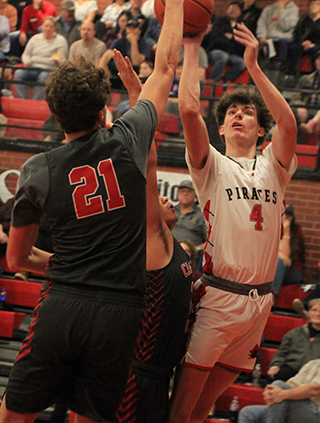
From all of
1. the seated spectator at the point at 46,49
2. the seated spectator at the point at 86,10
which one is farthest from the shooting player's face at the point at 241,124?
the seated spectator at the point at 86,10

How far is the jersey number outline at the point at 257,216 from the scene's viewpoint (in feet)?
10.1

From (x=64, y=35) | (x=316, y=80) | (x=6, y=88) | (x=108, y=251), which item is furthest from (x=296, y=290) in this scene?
(x=64, y=35)

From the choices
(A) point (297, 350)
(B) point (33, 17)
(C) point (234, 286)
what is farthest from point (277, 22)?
(C) point (234, 286)

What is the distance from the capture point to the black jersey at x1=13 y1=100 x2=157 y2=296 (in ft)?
7.50

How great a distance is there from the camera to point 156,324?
2.96m

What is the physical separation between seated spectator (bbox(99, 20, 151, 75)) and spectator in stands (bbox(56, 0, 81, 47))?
103cm

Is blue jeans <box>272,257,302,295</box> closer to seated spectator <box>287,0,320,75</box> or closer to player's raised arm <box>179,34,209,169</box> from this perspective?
player's raised arm <box>179,34,209,169</box>

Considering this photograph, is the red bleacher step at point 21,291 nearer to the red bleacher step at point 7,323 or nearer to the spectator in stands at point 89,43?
the red bleacher step at point 7,323

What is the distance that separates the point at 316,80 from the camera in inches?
354

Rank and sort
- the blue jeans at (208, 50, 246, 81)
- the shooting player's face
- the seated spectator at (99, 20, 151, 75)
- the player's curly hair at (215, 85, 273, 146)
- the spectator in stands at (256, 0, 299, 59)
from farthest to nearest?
1. the spectator in stands at (256, 0, 299, 59)
2. the seated spectator at (99, 20, 151, 75)
3. the blue jeans at (208, 50, 246, 81)
4. the player's curly hair at (215, 85, 273, 146)
5. the shooting player's face

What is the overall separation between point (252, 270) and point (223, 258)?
0.17 meters

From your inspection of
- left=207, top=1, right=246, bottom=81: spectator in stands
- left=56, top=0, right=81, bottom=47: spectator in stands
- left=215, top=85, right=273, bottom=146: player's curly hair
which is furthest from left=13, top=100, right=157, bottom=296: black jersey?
left=56, top=0, right=81, bottom=47: spectator in stands

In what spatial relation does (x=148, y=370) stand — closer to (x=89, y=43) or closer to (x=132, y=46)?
(x=132, y=46)

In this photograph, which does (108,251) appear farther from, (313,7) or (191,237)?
(313,7)
